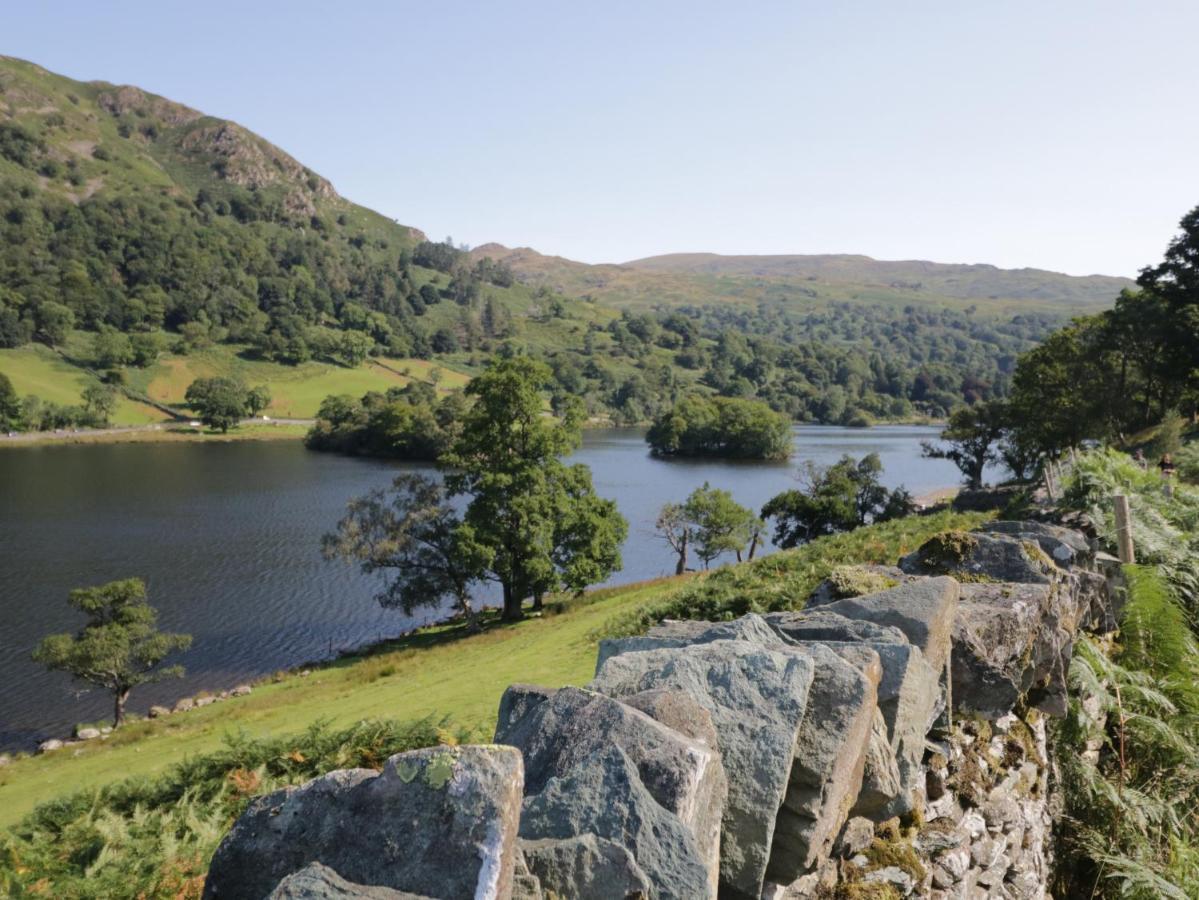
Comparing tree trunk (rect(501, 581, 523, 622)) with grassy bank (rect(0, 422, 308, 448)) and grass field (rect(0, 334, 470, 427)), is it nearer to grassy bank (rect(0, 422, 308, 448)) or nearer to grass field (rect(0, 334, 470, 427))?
grassy bank (rect(0, 422, 308, 448))

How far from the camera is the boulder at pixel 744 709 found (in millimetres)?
3881

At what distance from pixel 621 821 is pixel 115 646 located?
35.2m

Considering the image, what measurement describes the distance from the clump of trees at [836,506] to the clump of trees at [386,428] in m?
76.2

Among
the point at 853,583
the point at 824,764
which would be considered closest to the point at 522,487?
the point at 853,583


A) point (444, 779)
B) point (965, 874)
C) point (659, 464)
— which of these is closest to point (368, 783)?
point (444, 779)

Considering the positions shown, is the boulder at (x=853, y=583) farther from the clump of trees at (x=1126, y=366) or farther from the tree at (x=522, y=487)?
the clump of trees at (x=1126, y=366)

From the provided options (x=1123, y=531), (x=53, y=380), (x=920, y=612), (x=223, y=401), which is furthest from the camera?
(x=53, y=380)

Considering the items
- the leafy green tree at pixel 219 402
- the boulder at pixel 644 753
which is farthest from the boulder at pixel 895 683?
the leafy green tree at pixel 219 402

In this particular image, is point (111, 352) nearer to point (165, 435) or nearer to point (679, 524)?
point (165, 435)

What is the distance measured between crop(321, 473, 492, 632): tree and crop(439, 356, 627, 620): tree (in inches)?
87.2

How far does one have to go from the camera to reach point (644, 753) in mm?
3475

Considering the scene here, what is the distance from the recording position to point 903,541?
18.1m

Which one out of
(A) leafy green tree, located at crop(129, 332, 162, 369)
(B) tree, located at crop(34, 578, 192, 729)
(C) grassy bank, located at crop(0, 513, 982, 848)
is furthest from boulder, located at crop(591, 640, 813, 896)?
(A) leafy green tree, located at crop(129, 332, 162, 369)

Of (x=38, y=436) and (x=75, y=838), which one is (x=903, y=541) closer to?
(x=75, y=838)
